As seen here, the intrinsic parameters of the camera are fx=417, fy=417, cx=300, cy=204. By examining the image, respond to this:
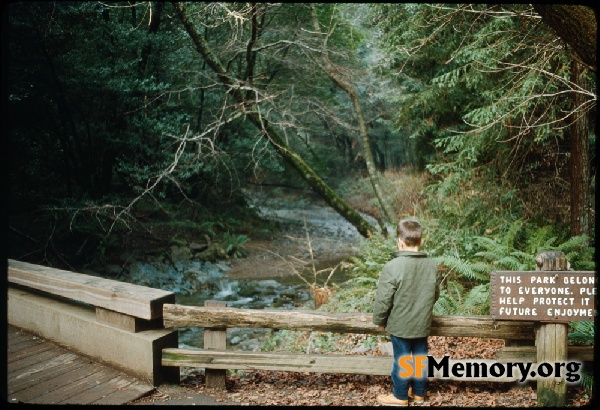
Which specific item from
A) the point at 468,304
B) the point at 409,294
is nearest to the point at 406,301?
the point at 409,294

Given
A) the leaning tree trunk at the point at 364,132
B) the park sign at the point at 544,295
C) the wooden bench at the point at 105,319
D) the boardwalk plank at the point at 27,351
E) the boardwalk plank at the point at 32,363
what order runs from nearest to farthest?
1. the park sign at the point at 544,295
2. the wooden bench at the point at 105,319
3. the boardwalk plank at the point at 32,363
4. the boardwalk plank at the point at 27,351
5. the leaning tree trunk at the point at 364,132

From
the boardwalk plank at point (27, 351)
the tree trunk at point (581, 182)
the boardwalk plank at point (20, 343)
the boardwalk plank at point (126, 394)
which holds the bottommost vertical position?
the boardwalk plank at point (126, 394)

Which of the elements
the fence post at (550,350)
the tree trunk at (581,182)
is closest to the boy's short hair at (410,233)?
the fence post at (550,350)

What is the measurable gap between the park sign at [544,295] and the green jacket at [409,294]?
58 cm

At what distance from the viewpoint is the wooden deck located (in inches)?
148

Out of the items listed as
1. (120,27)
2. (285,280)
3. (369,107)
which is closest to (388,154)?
(369,107)

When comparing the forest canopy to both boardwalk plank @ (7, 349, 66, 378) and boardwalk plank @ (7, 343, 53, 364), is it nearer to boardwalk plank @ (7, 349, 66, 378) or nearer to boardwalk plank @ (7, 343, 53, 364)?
boardwalk plank @ (7, 343, 53, 364)

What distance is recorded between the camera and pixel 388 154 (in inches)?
1490

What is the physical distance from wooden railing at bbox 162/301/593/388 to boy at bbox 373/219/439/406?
0.30 meters

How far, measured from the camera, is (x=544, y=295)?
353 cm

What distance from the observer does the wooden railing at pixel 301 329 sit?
389 centimetres

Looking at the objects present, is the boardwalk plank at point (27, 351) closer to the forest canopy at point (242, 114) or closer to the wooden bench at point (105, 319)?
the wooden bench at point (105, 319)

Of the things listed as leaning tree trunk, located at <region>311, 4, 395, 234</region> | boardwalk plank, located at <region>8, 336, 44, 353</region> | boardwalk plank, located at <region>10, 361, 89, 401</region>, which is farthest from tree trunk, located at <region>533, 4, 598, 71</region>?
leaning tree trunk, located at <region>311, 4, 395, 234</region>

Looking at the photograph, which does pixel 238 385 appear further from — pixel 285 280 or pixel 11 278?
pixel 285 280
